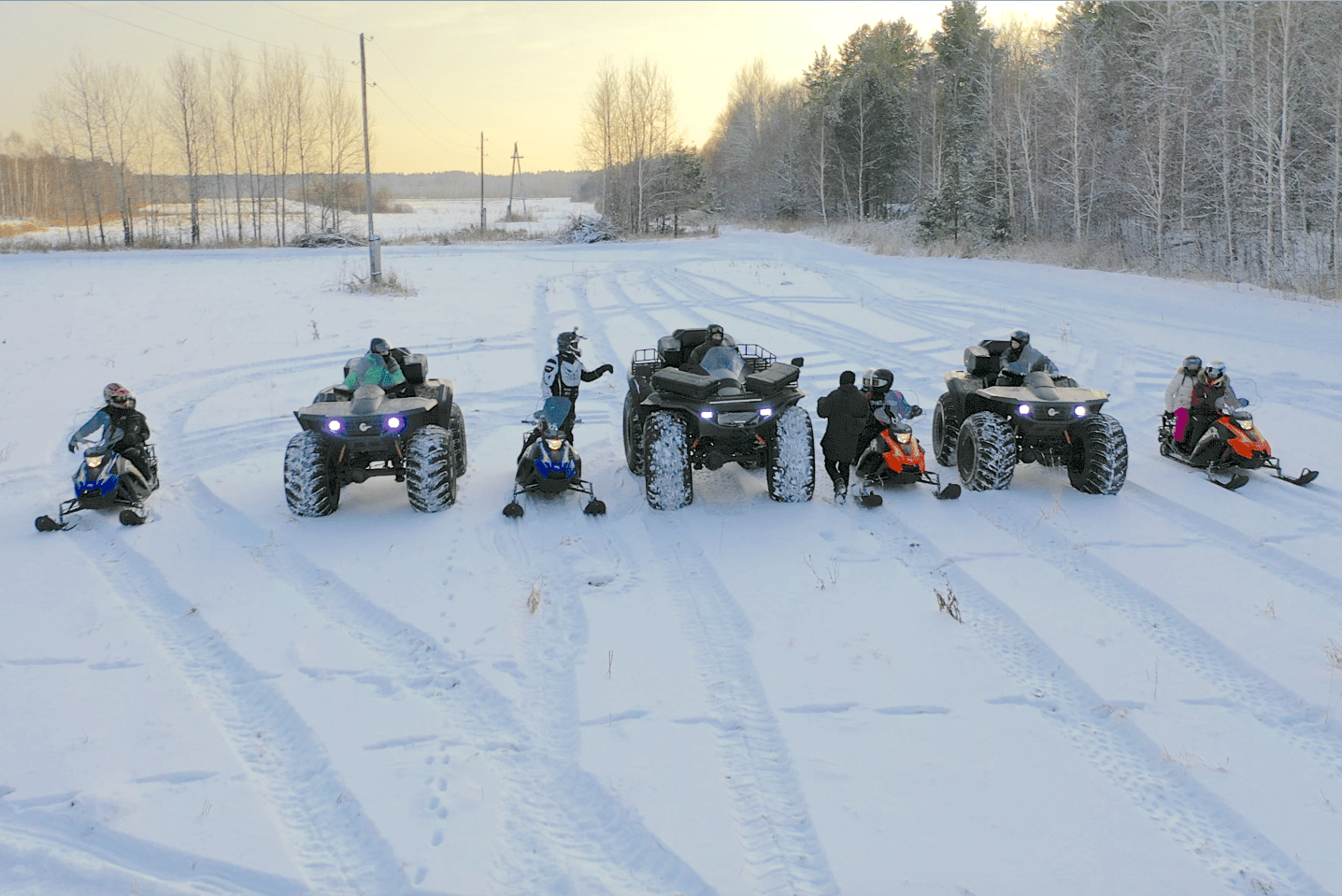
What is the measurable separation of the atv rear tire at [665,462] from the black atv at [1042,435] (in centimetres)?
287

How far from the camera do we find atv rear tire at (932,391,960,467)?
9734 mm

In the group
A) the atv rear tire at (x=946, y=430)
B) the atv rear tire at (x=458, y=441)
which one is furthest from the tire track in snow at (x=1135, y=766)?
the atv rear tire at (x=458, y=441)

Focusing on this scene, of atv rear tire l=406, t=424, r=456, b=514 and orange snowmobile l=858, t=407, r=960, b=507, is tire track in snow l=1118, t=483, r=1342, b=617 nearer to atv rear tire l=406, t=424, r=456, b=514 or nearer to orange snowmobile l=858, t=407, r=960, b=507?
orange snowmobile l=858, t=407, r=960, b=507

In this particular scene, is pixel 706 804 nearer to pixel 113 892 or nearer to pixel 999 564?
pixel 113 892

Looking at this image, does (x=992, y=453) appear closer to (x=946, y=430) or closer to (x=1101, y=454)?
(x=1101, y=454)

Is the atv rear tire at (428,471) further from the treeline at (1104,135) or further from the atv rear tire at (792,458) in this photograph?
the treeline at (1104,135)

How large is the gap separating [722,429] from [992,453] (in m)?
2.64

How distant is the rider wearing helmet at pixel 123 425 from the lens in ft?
28.0

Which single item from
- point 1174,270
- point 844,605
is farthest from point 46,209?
point 844,605

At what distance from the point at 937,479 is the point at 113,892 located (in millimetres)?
7390

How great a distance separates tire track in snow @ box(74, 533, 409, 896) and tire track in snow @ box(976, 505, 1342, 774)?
454 cm

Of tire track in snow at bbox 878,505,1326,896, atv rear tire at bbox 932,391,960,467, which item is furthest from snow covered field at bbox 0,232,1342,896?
atv rear tire at bbox 932,391,960,467

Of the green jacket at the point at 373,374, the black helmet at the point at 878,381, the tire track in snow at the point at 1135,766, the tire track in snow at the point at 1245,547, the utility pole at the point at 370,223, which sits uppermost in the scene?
the utility pole at the point at 370,223

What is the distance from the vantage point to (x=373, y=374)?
8.80 m
